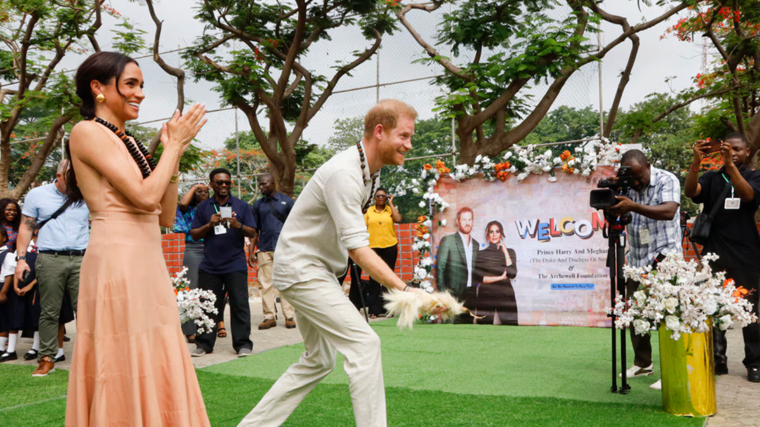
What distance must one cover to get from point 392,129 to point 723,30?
1177cm

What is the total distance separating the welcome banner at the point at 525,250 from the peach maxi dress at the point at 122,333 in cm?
709

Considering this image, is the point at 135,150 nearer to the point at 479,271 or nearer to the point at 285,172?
the point at 479,271

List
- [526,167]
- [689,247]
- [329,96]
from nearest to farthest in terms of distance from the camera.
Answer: [526,167] → [689,247] → [329,96]

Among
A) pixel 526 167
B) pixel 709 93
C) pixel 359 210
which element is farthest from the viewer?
pixel 709 93

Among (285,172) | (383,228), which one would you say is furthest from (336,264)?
(285,172)

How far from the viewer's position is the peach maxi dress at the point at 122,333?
99.7 inches

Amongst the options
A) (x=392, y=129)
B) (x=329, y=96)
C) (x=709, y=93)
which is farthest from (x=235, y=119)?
(x=392, y=129)

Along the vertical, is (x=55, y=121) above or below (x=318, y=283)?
above

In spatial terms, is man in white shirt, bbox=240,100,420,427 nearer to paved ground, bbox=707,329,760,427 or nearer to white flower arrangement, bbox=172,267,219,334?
paved ground, bbox=707,329,760,427

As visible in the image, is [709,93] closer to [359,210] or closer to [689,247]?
[689,247]

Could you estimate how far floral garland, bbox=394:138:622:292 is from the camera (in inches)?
347

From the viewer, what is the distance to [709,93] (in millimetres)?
11672

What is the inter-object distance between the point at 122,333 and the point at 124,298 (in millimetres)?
139

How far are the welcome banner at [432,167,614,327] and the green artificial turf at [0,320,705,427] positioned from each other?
1.01 meters
